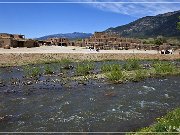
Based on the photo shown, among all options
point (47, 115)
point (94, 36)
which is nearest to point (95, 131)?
point (47, 115)

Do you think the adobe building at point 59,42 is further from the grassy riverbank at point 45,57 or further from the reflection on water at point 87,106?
the reflection on water at point 87,106

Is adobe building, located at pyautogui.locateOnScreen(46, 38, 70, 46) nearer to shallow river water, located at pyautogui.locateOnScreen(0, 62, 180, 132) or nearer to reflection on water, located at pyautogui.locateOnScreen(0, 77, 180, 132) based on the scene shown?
shallow river water, located at pyautogui.locateOnScreen(0, 62, 180, 132)

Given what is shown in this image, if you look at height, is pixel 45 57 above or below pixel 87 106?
above

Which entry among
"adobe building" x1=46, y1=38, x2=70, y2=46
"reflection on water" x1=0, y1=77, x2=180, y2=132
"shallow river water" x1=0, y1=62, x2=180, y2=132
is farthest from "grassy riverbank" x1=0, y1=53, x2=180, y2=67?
"adobe building" x1=46, y1=38, x2=70, y2=46

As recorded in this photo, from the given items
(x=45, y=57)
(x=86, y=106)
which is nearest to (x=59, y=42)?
(x=45, y=57)

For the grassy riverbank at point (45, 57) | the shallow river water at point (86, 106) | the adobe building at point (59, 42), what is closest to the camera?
the shallow river water at point (86, 106)

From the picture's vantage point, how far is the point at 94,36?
120125mm

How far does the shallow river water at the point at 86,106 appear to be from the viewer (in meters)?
21.7

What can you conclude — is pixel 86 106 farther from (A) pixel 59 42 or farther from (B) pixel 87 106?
(A) pixel 59 42

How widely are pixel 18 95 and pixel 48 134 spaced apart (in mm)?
12915

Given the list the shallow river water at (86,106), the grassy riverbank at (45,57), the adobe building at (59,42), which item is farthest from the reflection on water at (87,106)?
the adobe building at (59,42)

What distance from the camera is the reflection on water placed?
71.6ft

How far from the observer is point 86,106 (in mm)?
27188

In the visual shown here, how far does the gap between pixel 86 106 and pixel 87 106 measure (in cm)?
8
